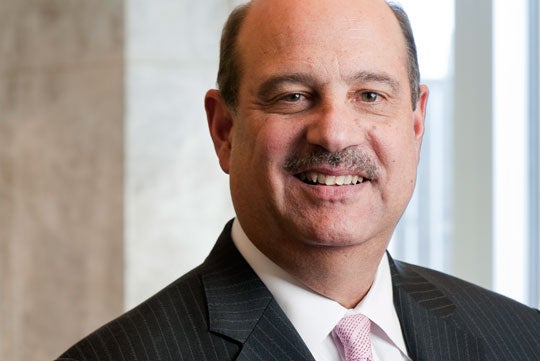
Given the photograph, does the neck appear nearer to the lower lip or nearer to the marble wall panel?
the lower lip

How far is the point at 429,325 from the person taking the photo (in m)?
1.89

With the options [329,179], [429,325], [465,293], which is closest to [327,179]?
[329,179]

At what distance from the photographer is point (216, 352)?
1680mm

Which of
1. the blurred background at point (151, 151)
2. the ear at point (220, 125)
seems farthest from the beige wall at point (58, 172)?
the ear at point (220, 125)

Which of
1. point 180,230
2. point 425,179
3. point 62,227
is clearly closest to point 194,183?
point 180,230

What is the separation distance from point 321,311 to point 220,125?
0.43 meters

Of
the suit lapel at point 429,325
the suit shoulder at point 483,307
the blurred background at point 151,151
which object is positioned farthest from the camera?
the blurred background at point 151,151

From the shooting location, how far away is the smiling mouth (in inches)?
67.3

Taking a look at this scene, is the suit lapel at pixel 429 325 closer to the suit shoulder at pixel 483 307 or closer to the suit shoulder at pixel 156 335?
the suit shoulder at pixel 483 307

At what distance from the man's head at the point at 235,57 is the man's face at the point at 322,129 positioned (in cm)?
5

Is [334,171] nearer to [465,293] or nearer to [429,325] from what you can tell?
[429,325]

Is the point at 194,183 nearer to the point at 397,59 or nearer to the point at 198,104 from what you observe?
the point at 198,104

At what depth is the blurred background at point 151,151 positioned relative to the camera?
3207 mm

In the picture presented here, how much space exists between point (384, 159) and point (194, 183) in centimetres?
173
